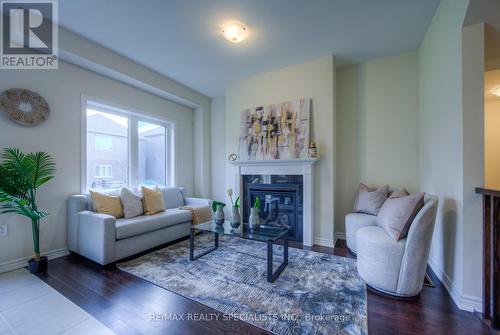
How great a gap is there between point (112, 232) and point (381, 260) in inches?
106

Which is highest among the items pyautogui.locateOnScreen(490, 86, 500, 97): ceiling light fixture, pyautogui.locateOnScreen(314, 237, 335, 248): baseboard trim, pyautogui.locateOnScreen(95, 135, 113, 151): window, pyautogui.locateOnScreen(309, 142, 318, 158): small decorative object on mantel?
pyautogui.locateOnScreen(490, 86, 500, 97): ceiling light fixture

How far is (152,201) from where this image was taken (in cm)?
314

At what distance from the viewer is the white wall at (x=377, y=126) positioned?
9.62 ft

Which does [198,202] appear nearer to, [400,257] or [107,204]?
[107,204]

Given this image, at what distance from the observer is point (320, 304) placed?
165cm

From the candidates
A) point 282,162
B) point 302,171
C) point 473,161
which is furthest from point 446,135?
point 282,162

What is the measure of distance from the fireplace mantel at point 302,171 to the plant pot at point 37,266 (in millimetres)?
2606

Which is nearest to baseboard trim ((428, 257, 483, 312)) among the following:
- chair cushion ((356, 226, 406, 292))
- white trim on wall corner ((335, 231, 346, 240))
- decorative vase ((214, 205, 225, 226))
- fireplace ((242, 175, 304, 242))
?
chair cushion ((356, 226, 406, 292))

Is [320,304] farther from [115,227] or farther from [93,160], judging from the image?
[93,160]

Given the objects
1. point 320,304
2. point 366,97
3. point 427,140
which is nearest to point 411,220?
point 320,304

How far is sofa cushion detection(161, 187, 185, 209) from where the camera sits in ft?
12.1

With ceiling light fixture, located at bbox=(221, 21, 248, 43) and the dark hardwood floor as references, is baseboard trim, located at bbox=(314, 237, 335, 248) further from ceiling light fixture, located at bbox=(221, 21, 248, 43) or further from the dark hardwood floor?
ceiling light fixture, located at bbox=(221, 21, 248, 43)

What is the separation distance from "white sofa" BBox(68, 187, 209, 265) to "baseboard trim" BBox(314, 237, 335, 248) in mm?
1994

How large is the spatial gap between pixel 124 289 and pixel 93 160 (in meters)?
2.05
